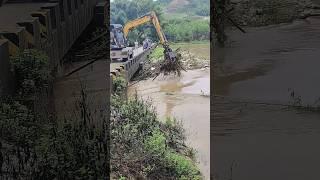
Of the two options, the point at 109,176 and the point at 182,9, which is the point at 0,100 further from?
the point at 182,9

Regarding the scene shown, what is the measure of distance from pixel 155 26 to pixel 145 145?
58 centimetres

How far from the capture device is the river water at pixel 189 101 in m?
2.26

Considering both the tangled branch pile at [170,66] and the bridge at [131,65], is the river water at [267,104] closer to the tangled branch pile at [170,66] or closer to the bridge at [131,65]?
the tangled branch pile at [170,66]

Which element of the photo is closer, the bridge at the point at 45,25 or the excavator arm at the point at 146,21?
the bridge at the point at 45,25

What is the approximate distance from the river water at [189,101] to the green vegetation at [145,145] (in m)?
0.04

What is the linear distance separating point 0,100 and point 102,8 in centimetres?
64

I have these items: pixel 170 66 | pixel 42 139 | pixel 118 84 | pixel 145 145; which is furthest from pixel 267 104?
pixel 42 139

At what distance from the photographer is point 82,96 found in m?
2.29

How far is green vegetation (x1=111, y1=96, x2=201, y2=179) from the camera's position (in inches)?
89.4

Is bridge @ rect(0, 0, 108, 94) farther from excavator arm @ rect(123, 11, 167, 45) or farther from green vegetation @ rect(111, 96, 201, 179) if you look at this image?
green vegetation @ rect(111, 96, 201, 179)

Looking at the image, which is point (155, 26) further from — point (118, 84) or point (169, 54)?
point (118, 84)

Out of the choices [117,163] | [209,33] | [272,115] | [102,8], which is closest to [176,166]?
[117,163]

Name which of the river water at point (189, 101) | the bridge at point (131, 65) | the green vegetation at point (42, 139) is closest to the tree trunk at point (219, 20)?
Result: the river water at point (189, 101)

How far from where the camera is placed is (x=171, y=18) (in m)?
2.31
